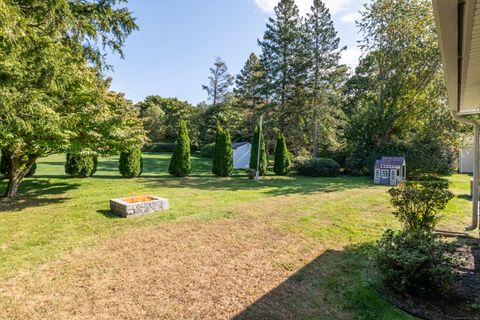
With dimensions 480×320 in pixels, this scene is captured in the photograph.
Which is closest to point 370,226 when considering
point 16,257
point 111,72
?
point 16,257

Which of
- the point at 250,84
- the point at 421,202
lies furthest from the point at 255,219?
the point at 250,84

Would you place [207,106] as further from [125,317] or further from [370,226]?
[125,317]

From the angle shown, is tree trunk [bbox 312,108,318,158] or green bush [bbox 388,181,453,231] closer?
green bush [bbox 388,181,453,231]

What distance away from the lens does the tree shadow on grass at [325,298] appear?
302 cm

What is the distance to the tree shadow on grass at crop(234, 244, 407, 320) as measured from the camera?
3018 millimetres

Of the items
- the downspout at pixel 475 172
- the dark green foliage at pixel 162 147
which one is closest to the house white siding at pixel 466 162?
the downspout at pixel 475 172

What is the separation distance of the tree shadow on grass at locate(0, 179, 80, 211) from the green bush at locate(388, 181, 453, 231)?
8.84m

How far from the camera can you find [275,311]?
121 inches

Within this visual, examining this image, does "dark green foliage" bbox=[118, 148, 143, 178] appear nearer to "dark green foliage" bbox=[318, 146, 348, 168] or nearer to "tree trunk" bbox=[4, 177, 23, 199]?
"tree trunk" bbox=[4, 177, 23, 199]

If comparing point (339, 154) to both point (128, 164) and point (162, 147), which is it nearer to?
point (128, 164)

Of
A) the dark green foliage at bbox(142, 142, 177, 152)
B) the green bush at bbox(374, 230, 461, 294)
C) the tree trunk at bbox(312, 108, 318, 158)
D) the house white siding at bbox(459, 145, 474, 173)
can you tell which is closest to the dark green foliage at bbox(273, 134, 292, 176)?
the tree trunk at bbox(312, 108, 318, 158)

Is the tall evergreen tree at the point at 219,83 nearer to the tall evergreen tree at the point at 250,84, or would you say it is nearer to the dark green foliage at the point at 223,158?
the tall evergreen tree at the point at 250,84

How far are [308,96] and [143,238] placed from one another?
60.4 ft

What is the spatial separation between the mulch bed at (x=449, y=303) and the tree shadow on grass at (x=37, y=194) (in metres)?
8.68
